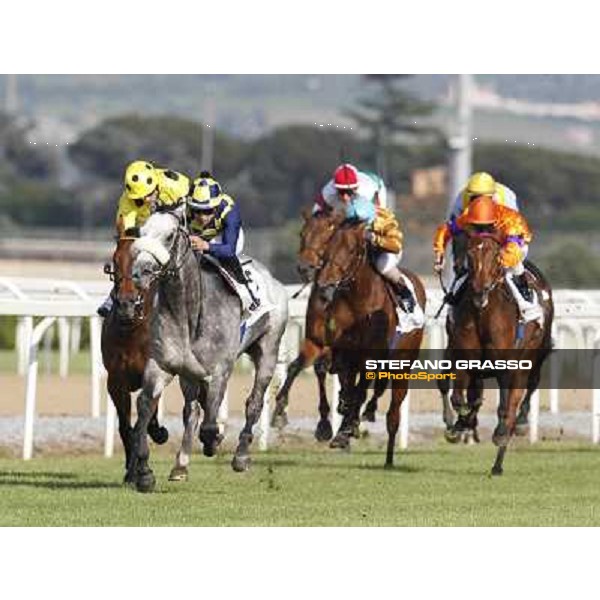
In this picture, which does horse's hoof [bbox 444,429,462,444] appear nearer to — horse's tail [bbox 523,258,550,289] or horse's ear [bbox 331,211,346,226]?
horse's tail [bbox 523,258,550,289]

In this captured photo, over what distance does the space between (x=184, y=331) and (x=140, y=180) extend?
766mm

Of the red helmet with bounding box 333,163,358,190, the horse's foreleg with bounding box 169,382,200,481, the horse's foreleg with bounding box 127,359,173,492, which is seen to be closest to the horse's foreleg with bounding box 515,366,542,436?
the red helmet with bounding box 333,163,358,190

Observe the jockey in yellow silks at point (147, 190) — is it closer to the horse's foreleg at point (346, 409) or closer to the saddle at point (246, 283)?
the saddle at point (246, 283)

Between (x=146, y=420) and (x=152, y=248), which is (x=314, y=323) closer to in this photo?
(x=146, y=420)

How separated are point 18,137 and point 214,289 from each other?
2816 inches

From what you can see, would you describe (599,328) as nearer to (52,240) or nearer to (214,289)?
(214,289)

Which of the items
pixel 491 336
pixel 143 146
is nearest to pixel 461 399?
pixel 491 336

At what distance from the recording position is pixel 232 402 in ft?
58.9

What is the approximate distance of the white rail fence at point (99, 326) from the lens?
13.5m

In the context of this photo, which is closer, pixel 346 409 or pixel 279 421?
pixel 346 409

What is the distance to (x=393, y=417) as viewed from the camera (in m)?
13.3

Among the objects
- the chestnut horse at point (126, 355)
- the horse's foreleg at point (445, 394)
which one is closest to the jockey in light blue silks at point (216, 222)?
the chestnut horse at point (126, 355)

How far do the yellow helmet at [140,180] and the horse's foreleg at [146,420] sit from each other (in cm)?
82

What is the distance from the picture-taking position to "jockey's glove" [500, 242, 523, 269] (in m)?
13.1
